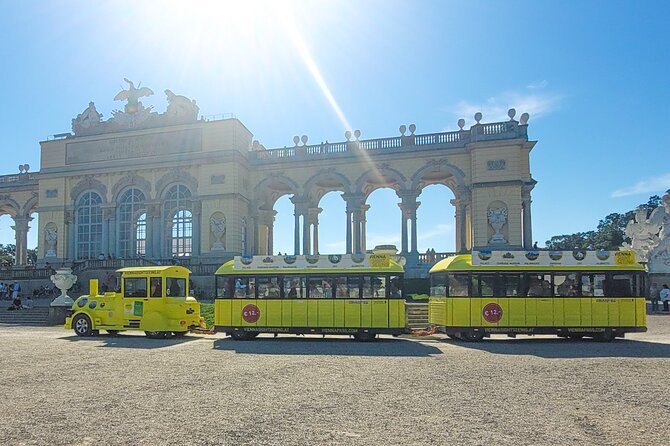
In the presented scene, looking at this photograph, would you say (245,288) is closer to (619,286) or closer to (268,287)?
(268,287)

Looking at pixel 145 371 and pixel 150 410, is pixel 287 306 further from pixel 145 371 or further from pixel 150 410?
pixel 150 410

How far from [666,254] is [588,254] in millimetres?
20753

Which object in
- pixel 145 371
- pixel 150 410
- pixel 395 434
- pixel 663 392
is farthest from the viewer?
pixel 145 371

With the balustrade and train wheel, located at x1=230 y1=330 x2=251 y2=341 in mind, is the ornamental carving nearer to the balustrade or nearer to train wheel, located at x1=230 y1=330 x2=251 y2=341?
the balustrade

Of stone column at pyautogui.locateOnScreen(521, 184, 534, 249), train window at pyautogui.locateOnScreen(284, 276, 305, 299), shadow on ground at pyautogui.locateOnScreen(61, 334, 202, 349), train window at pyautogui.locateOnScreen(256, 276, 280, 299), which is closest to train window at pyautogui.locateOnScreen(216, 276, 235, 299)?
train window at pyautogui.locateOnScreen(256, 276, 280, 299)

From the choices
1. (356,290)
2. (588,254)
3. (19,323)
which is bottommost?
(19,323)

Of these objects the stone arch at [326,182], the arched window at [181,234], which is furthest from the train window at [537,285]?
the arched window at [181,234]

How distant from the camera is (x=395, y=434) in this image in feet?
22.5

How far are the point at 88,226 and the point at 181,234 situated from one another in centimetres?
805

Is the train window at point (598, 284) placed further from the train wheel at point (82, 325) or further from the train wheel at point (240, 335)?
the train wheel at point (82, 325)

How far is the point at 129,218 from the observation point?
44.2 meters

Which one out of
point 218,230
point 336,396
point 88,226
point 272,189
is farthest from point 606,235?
point 336,396

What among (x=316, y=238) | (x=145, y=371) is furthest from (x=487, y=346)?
(x=316, y=238)

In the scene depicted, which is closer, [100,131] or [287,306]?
[287,306]
